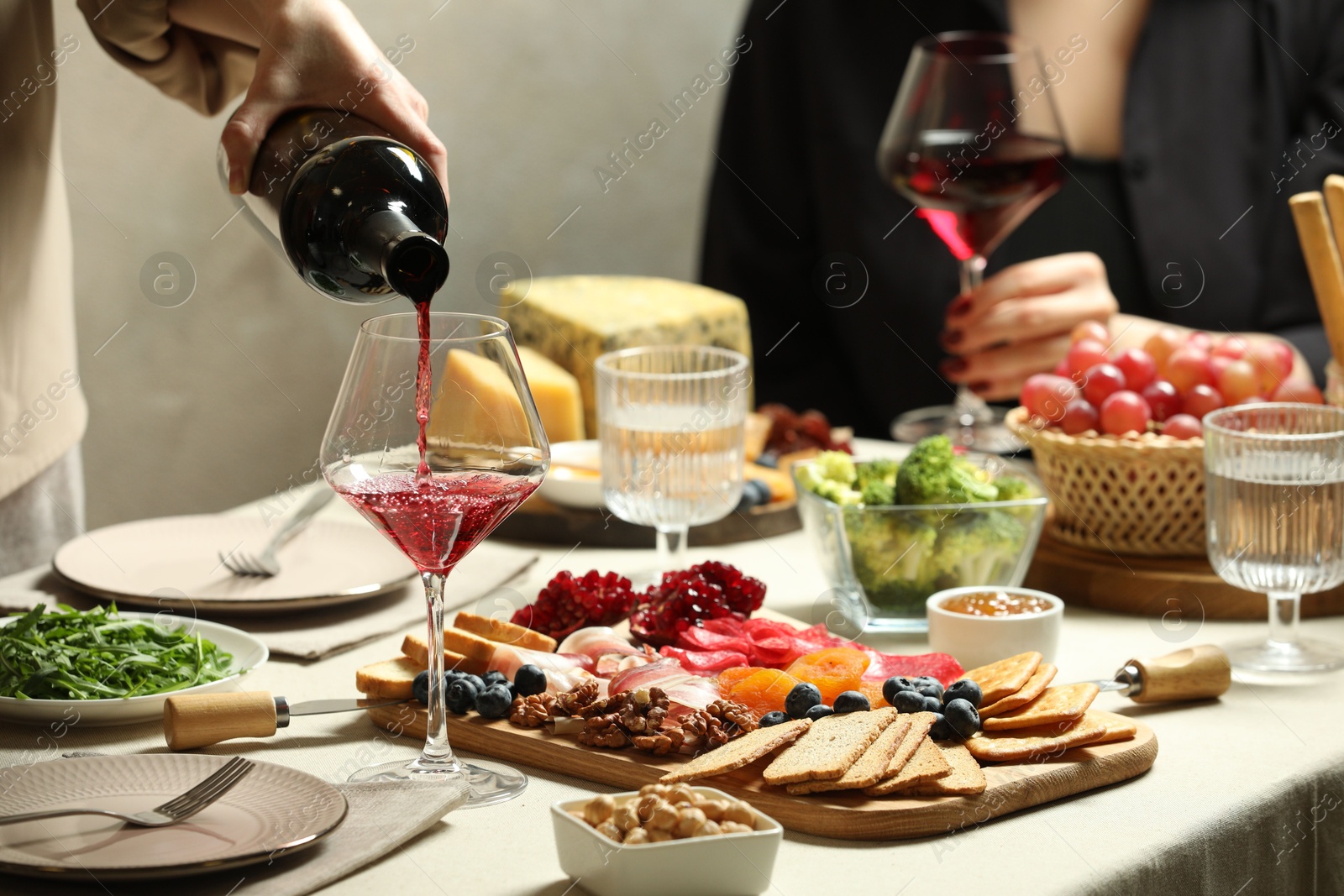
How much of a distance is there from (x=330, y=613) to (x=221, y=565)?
172 mm

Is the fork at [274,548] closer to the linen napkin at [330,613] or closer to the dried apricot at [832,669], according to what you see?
the linen napkin at [330,613]

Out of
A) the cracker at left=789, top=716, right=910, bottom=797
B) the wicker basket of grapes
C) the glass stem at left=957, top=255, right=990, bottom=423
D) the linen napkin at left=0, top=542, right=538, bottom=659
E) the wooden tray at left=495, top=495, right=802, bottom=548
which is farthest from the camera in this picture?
the glass stem at left=957, top=255, right=990, bottom=423

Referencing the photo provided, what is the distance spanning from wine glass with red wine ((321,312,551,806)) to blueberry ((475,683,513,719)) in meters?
0.08

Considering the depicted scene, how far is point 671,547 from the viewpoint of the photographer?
5.19 feet

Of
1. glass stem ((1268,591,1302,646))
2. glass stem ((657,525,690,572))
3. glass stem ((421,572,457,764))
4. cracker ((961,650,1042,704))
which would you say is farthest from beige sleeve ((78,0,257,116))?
glass stem ((1268,591,1302,646))

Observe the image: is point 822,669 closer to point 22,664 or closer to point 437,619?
point 437,619

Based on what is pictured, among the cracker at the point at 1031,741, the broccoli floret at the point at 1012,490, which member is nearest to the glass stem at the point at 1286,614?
the broccoli floret at the point at 1012,490

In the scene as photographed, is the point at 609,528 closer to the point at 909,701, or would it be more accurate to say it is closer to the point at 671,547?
the point at 671,547

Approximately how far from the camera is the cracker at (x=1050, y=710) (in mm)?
1002

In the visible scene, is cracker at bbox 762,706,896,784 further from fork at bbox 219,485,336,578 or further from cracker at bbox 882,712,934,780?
fork at bbox 219,485,336,578

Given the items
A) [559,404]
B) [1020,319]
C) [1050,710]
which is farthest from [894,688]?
[1020,319]

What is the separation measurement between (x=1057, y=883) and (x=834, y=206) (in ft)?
7.64

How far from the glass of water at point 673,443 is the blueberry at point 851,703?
0.50m

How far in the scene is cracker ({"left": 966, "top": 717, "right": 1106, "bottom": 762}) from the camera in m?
0.97
